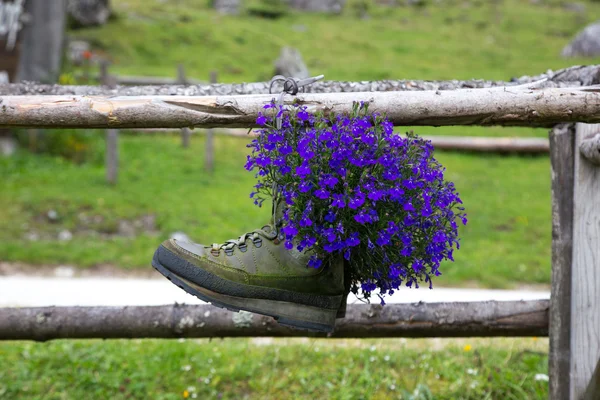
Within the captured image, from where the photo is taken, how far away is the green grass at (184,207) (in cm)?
680

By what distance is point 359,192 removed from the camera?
1800 millimetres

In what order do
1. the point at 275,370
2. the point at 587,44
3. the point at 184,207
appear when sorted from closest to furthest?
the point at 275,370, the point at 184,207, the point at 587,44

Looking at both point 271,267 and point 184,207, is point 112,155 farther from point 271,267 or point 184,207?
point 271,267

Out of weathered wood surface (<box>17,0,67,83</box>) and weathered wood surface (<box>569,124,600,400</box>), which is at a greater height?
weathered wood surface (<box>17,0,67,83</box>)

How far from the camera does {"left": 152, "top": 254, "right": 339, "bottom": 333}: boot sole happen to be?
1978mm

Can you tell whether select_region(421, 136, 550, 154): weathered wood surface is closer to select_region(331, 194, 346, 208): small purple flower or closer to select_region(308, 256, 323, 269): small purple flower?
select_region(308, 256, 323, 269): small purple flower

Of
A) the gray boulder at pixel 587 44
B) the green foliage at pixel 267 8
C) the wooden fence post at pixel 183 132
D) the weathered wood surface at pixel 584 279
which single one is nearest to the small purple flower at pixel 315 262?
the weathered wood surface at pixel 584 279

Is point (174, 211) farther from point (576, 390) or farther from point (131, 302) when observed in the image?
point (576, 390)

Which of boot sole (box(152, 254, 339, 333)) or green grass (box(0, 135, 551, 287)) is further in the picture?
green grass (box(0, 135, 551, 287))

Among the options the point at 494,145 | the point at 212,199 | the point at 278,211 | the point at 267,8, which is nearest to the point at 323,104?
the point at 278,211

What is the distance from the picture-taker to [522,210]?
8594 mm

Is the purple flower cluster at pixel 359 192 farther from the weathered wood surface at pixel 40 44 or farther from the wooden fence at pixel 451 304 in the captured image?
the weathered wood surface at pixel 40 44

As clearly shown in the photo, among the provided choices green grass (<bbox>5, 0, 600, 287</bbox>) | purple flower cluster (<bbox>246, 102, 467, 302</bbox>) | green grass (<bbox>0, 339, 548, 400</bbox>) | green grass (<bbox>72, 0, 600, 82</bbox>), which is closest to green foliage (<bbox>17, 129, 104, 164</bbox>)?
green grass (<bbox>5, 0, 600, 287</bbox>)

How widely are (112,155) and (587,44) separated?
15.1 meters
